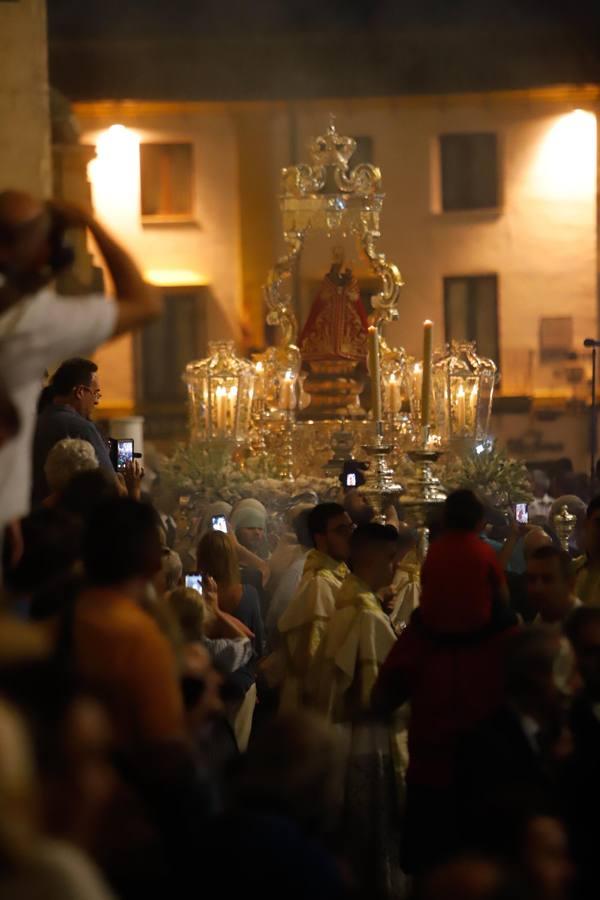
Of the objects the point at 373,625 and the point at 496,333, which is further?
the point at 496,333

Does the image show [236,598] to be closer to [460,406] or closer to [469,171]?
[460,406]

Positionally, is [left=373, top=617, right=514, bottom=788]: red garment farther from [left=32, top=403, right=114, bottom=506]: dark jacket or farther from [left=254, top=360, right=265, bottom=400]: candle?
[left=254, top=360, right=265, bottom=400]: candle

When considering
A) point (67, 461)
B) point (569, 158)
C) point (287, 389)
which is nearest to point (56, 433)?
point (67, 461)

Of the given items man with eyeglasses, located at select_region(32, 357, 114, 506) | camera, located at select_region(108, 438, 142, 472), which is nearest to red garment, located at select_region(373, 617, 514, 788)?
man with eyeglasses, located at select_region(32, 357, 114, 506)

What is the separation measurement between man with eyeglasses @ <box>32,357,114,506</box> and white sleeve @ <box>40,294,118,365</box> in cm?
258

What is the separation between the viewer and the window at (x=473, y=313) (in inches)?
1184

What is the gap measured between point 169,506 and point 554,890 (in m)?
10.2

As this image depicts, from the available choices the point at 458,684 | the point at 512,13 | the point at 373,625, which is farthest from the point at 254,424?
the point at 512,13

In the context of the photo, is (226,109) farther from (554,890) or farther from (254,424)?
(554,890)

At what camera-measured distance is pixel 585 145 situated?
29.9 m

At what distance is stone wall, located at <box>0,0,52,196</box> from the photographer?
58.0 ft

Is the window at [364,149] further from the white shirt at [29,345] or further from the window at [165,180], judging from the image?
the white shirt at [29,345]

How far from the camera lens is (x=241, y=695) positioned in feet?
25.1

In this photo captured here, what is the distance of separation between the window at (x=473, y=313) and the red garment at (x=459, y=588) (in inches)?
939
